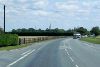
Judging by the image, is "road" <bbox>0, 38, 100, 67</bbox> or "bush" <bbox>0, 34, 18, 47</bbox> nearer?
"road" <bbox>0, 38, 100, 67</bbox>

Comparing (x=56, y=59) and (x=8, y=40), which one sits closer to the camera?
(x=56, y=59)

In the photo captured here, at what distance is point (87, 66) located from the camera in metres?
20.6

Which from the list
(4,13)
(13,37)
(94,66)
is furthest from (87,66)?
(4,13)

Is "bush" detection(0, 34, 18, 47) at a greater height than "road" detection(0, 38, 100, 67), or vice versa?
"bush" detection(0, 34, 18, 47)

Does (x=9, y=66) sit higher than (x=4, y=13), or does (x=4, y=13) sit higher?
(x=4, y=13)

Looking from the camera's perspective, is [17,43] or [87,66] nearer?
[87,66]

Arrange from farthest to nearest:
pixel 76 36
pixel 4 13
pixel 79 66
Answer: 1. pixel 76 36
2. pixel 4 13
3. pixel 79 66

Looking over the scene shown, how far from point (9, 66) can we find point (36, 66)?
1751 millimetres

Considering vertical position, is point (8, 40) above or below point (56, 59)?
above

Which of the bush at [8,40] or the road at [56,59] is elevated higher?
the bush at [8,40]

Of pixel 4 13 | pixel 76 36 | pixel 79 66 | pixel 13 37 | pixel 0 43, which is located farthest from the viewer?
pixel 76 36

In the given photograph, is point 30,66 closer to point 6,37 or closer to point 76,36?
Result: point 6,37

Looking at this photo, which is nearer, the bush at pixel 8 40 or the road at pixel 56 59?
the road at pixel 56 59

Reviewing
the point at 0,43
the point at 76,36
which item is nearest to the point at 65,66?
the point at 0,43
